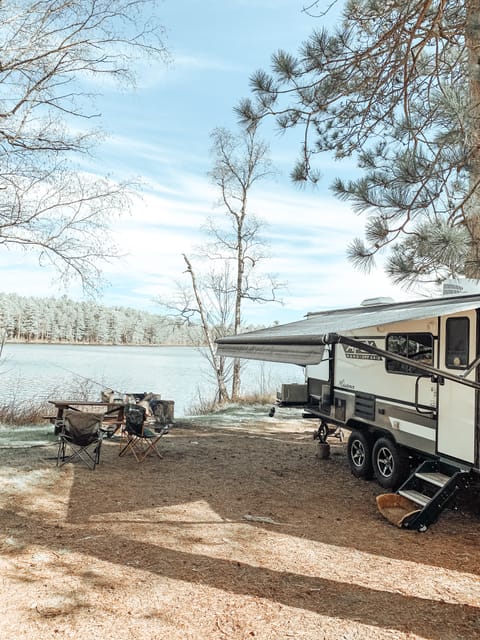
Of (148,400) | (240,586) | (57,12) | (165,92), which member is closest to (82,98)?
(57,12)

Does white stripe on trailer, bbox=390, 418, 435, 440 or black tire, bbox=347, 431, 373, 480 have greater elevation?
white stripe on trailer, bbox=390, 418, 435, 440

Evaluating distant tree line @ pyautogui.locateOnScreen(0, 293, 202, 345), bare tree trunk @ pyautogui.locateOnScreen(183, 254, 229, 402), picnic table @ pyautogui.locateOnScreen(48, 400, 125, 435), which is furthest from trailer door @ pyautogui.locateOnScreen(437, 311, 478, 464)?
distant tree line @ pyautogui.locateOnScreen(0, 293, 202, 345)

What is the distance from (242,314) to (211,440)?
7.64 m

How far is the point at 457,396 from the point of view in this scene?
4.30 metres

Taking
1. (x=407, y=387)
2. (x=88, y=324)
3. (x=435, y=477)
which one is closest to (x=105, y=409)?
(x=407, y=387)

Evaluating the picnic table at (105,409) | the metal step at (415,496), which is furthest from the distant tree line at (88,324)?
the metal step at (415,496)

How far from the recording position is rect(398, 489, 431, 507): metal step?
4.27 m

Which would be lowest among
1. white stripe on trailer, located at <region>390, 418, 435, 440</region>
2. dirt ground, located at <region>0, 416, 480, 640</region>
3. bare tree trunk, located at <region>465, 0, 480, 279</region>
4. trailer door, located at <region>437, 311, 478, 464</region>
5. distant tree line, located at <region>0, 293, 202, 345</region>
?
dirt ground, located at <region>0, 416, 480, 640</region>

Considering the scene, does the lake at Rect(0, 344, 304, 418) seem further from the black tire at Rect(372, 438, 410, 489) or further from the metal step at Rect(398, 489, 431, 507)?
the metal step at Rect(398, 489, 431, 507)

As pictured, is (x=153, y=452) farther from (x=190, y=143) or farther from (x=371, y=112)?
(x=190, y=143)

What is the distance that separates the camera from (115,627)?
252cm

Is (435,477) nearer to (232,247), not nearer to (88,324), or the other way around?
(232,247)

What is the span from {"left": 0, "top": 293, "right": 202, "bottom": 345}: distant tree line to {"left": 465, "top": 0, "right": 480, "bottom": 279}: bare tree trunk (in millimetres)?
11178

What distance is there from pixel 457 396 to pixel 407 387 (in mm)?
789
